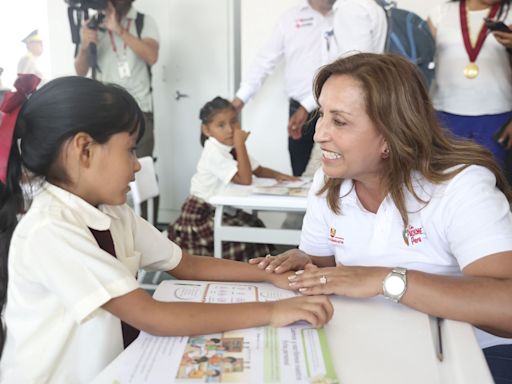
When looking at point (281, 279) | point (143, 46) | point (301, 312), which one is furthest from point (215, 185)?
point (301, 312)

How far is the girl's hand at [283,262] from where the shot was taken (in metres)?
1.21

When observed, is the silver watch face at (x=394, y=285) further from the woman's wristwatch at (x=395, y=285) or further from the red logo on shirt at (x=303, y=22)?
the red logo on shirt at (x=303, y=22)

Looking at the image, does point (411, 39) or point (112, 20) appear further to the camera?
point (112, 20)

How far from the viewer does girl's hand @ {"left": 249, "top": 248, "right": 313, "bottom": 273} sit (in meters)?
1.21

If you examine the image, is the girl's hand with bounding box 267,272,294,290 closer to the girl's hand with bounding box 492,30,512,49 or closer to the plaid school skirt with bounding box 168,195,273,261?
the plaid school skirt with bounding box 168,195,273,261

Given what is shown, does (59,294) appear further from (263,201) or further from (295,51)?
(295,51)

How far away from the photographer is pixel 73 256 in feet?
2.82

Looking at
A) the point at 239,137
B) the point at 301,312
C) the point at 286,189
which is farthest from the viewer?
the point at 239,137

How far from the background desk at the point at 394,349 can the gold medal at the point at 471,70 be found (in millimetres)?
2180

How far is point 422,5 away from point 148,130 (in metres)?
2.20

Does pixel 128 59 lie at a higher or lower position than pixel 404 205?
higher

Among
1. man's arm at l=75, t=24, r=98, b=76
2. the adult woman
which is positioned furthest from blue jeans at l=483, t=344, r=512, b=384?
man's arm at l=75, t=24, r=98, b=76

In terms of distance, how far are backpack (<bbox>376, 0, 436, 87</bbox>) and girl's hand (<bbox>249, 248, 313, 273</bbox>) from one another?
5.96ft

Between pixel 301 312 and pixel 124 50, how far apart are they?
320cm
